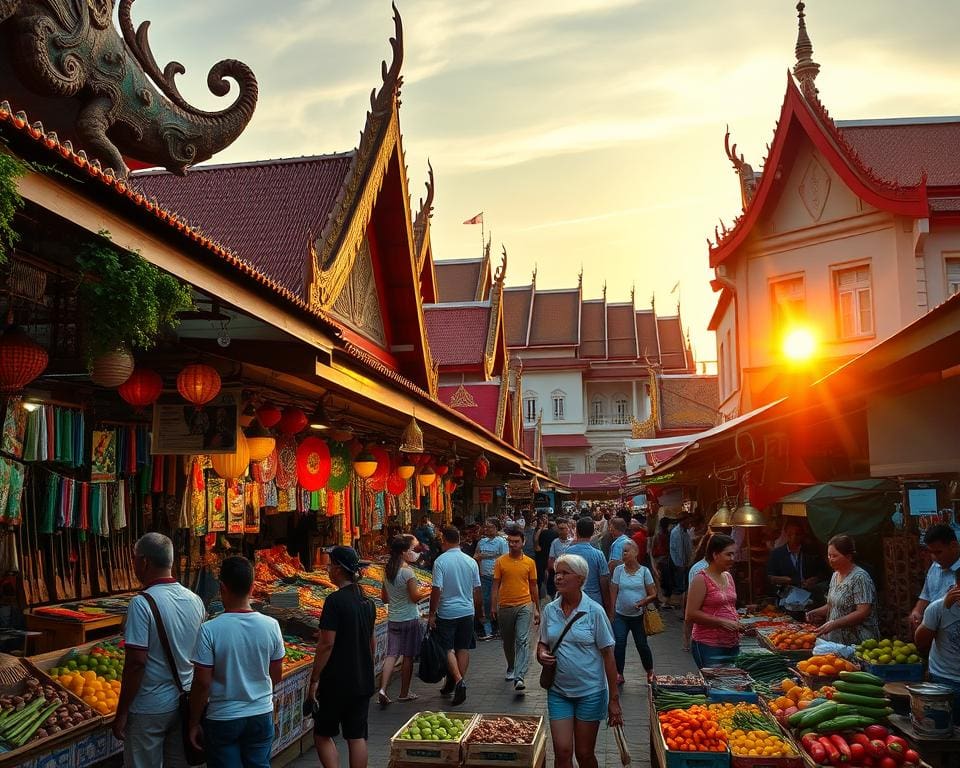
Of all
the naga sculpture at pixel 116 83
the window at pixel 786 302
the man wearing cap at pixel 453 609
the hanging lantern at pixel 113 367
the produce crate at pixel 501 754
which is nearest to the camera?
the hanging lantern at pixel 113 367

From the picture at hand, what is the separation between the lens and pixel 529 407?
6000 centimetres

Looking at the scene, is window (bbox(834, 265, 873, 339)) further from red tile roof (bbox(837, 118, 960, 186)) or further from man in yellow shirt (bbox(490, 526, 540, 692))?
man in yellow shirt (bbox(490, 526, 540, 692))

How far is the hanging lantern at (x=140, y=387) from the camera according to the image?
6020 mm

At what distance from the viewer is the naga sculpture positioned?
6.23 m

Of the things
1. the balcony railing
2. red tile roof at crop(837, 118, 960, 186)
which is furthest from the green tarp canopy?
the balcony railing

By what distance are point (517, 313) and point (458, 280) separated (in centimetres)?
1440

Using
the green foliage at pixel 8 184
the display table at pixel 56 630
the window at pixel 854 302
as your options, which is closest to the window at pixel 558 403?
the window at pixel 854 302

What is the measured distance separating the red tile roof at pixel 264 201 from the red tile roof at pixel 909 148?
1231 centimetres

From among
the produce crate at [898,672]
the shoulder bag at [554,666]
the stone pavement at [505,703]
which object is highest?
the shoulder bag at [554,666]

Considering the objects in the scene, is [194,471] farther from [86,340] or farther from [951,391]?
[951,391]

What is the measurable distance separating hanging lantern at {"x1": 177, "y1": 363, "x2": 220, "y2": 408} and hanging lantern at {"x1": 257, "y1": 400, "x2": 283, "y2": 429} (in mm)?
1594

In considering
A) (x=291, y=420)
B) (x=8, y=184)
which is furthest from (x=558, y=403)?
(x=8, y=184)

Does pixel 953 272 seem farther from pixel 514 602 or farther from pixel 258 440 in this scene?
pixel 258 440

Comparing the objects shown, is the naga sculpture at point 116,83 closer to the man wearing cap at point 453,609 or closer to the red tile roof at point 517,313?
the man wearing cap at point 453,609
